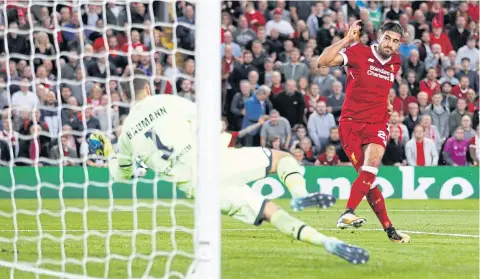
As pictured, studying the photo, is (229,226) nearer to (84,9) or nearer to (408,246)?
(408,246)

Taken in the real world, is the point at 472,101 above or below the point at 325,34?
below

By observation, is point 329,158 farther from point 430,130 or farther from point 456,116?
point 456,116

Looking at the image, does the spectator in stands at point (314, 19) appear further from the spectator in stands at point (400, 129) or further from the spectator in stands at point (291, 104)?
the spectator in stands at point (400, 129)

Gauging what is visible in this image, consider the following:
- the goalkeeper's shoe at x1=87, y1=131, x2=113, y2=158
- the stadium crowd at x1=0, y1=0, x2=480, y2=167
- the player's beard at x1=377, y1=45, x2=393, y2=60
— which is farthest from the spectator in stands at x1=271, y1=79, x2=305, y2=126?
the goalkeeper's shoe at x1=87, y1=131, x2=113, y2=158

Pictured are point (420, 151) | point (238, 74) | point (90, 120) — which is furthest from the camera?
point (238, 74)

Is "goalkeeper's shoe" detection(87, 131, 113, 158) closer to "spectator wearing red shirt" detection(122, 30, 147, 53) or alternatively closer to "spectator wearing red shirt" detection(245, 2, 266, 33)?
"spectator wearing red shirt" detection(122, 30, 147, 53)

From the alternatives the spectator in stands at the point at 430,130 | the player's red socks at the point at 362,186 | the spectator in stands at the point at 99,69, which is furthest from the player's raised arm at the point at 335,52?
the spectator in stands at the point at 430,130

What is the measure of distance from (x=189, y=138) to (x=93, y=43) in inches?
216

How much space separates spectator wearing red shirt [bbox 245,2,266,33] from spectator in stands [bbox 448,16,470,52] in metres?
3.51

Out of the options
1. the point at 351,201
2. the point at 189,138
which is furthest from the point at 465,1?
the point at 189,138

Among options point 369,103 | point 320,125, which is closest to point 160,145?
point 369,103

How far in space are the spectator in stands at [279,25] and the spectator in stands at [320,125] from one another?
6.17 feet

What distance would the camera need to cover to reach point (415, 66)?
18.5m

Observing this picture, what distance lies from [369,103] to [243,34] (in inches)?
308
